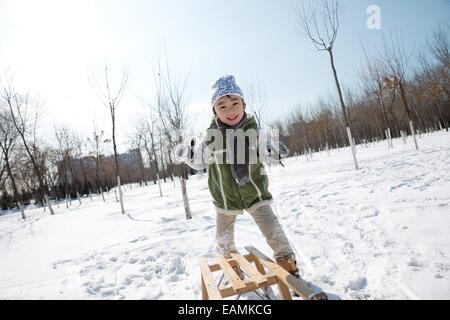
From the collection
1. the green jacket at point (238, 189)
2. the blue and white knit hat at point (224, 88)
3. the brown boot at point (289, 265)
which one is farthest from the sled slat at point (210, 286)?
the blue and white knit hat at point (224, 88)

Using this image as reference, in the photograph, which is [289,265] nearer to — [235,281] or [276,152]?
[235,281]

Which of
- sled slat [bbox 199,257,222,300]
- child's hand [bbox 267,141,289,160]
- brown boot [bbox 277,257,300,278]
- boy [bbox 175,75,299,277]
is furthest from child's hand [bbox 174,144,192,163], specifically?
brown boot [bbox 277,257,300,278]

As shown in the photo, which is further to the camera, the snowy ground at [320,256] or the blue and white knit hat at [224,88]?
the blue and white knit hat at [224,88]

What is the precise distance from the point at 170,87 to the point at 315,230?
526 centimetres

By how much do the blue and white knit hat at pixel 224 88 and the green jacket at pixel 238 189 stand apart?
29 cm

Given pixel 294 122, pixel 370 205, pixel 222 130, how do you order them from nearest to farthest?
1. pixel 222 130
2. pixel 370 205
3. pixel 294 122

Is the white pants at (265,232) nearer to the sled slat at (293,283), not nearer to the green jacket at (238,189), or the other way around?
the green jacket at (238,189)

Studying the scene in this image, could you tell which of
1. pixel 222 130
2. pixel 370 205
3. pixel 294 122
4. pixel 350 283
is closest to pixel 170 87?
pixel 222 130

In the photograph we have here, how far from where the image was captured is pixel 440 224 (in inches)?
87.2

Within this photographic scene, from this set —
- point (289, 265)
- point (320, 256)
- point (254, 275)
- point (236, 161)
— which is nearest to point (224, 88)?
point (236, 161)

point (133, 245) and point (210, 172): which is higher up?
point (210, 172)

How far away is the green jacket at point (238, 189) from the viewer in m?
1.72

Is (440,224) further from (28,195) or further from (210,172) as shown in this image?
(28,195)
